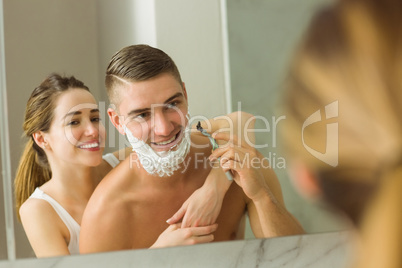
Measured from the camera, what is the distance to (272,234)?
2.32ft

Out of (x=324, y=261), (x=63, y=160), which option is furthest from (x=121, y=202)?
(x=324, y=261)

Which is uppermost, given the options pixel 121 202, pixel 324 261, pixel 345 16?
pixel 345 16

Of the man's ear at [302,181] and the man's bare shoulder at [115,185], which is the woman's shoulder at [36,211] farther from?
the man's ear at [302,181]

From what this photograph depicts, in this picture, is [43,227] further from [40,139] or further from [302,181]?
[302,181]

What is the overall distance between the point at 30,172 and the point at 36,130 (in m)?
0.05

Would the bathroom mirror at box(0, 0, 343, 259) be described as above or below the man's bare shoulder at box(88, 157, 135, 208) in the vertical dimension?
above

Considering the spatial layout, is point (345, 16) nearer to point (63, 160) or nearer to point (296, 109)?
point (296, 109)

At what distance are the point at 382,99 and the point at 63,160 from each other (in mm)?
450

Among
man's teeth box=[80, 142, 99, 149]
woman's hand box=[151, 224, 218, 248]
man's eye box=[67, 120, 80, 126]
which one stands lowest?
woman's hand box=[151, 224, 218, 248]

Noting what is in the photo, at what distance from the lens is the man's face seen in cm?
65

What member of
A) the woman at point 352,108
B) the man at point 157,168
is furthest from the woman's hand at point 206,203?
the woman at point 352,108

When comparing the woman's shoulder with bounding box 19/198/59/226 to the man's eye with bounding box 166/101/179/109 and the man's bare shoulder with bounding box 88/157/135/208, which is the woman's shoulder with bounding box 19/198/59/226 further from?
the man's eye with bounding box 166/101/179/109

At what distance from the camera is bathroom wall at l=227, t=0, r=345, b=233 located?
0.69m

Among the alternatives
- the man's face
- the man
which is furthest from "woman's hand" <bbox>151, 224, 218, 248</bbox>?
the man's face
